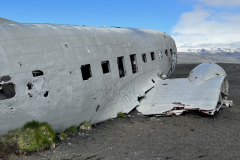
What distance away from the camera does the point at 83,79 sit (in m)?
12.6

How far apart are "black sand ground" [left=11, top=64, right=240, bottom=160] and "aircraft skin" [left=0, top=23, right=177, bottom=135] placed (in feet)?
A: 3.53

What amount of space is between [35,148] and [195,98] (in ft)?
30.0

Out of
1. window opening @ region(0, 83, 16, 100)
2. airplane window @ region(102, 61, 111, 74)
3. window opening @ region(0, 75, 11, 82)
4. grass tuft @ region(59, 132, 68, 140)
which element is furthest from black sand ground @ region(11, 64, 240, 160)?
window opening @ region(0, 75, 11, 82)

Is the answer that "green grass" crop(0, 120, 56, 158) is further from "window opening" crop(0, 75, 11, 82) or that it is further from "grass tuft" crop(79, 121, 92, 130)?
"window opening" crop(0, 75, 11, 82)

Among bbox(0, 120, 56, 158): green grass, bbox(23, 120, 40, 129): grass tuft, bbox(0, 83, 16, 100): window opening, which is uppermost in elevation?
bbox(0, 83, 16, 100): window opening

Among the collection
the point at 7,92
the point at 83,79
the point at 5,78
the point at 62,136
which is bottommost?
the point at 62,136

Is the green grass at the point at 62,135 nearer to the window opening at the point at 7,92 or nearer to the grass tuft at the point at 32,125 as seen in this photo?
the grass tuft at the point at 32,125

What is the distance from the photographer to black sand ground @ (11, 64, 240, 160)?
9398 mm

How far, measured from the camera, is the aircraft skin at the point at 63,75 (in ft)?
30.8

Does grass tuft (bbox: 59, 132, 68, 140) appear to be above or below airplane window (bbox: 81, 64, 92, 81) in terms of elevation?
below

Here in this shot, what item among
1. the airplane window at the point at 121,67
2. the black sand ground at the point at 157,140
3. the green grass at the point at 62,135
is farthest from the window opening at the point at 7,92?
the airplane window at the point at 121,67

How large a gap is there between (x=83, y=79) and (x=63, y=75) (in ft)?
6.84

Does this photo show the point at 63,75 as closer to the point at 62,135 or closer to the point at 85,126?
the point at 62,135

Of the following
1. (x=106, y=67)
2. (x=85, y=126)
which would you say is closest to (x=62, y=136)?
(x=85, y=126)
